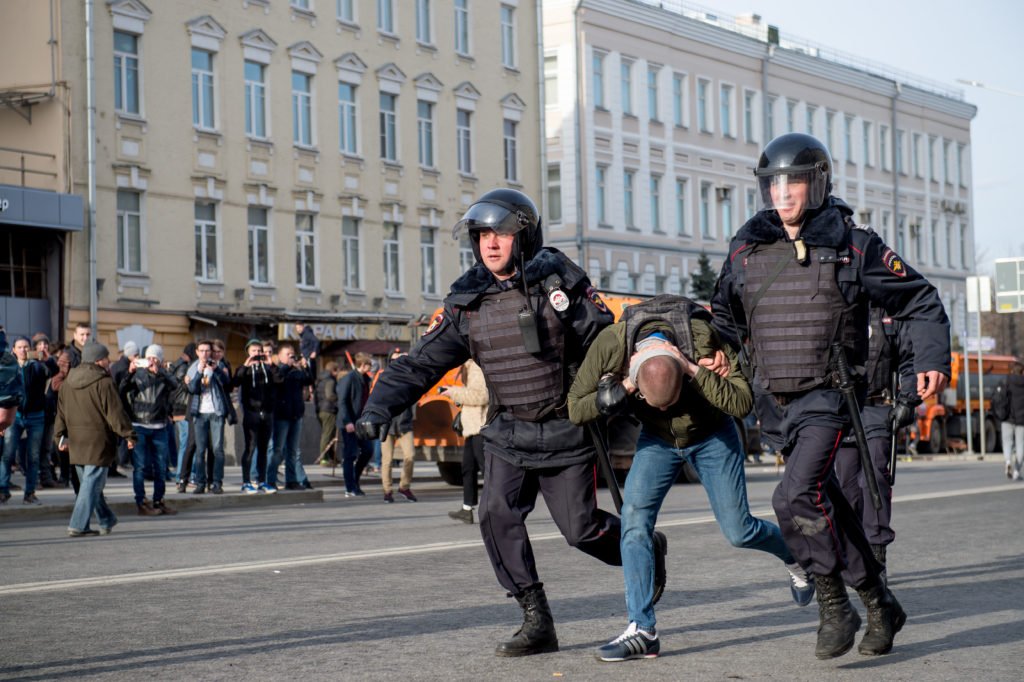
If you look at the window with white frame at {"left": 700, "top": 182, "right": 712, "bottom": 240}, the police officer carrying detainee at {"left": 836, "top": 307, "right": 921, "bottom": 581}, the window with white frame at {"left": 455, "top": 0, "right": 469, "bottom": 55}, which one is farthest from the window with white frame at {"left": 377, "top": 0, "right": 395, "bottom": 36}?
the police officer carrying detainee at {"left": 836, "top": 307, "right": 921, "bottom": 581}

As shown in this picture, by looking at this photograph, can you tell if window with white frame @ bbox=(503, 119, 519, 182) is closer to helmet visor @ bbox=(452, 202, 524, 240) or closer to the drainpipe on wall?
the drainpipe on wall

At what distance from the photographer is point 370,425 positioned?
721cm

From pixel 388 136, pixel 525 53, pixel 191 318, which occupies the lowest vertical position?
pixel 191 318

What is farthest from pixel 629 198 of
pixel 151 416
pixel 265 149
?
pixel 151 416

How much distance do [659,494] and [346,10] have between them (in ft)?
110

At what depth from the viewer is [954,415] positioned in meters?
40.2

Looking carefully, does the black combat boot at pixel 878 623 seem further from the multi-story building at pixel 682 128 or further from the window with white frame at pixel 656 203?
the window with white frame at pixel 656 203

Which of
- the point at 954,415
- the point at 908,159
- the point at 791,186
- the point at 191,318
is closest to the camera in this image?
the point at 791,186

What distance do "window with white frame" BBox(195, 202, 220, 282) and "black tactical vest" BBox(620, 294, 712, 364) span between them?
28706 millimetres

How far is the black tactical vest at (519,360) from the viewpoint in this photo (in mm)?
7145

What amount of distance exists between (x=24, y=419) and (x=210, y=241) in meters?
17.8

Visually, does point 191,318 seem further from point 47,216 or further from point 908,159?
point 908,159

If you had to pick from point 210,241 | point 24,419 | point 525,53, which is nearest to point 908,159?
point 525,53

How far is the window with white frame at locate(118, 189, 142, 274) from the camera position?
33.0 metres
